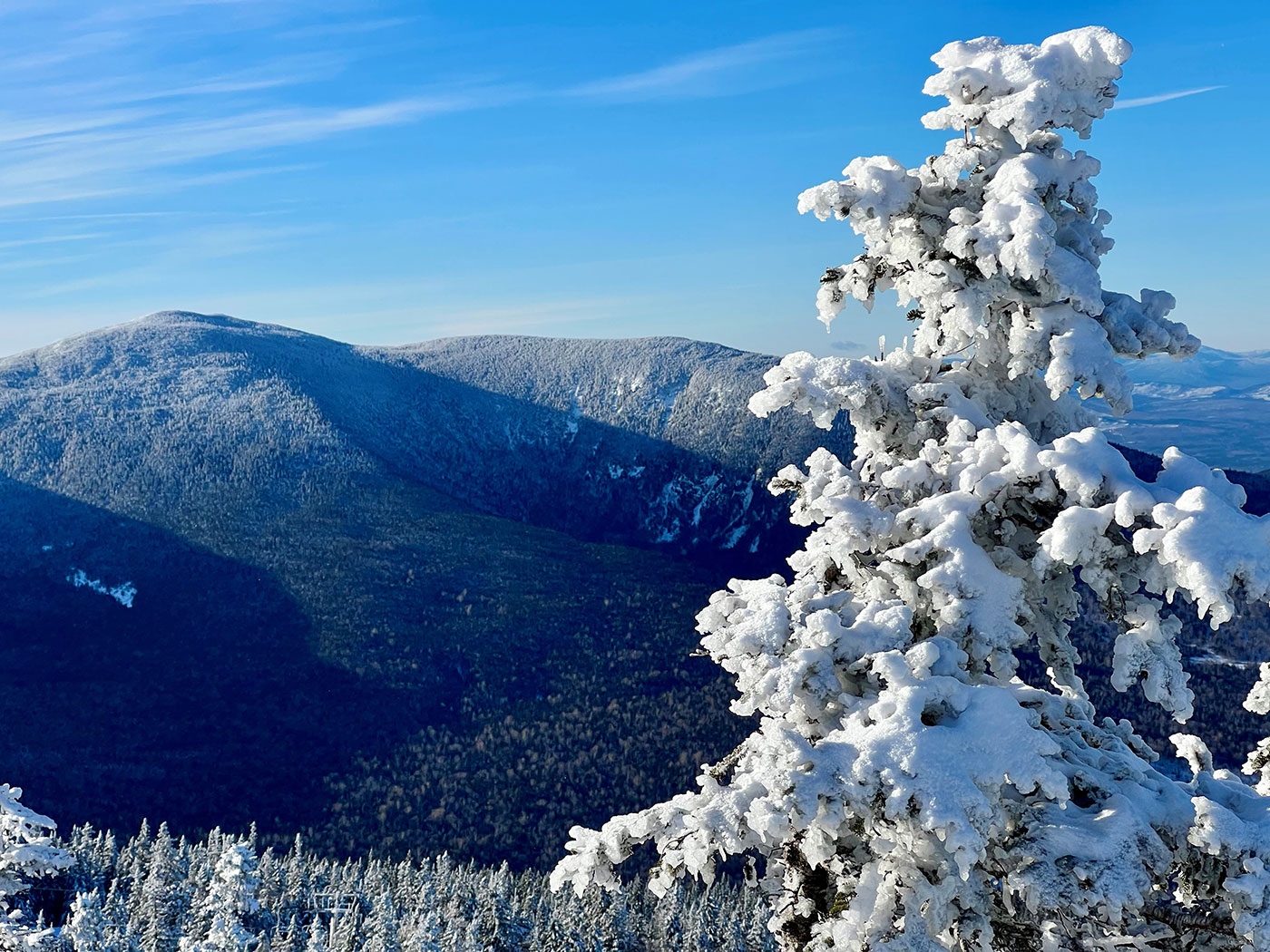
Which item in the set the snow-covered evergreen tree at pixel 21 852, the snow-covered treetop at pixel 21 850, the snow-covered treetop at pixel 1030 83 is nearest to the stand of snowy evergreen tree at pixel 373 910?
the snow-covered evergreen tree at pixel 21 852

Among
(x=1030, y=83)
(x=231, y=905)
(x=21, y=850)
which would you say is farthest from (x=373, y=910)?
(x=1030, y=83)

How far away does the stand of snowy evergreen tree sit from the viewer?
3073 inches

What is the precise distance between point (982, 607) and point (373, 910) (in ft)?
305

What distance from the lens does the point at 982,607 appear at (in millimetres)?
9781

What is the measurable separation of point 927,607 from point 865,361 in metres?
2.86

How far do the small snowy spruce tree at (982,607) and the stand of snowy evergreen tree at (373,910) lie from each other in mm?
63191

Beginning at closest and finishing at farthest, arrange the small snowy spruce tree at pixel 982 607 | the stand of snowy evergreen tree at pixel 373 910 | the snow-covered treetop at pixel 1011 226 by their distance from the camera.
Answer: the small snowy spruce tree at pixel 982 607, the snow-covered treetop at pixel 1011 226, the stand of snowy evergreen tree at pixel 373 910

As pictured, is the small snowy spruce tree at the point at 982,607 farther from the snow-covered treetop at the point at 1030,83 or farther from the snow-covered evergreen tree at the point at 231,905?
the snow-covered evergreen tree at the point at 231,905

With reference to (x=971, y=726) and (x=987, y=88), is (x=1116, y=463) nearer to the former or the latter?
(x=971, y=726)

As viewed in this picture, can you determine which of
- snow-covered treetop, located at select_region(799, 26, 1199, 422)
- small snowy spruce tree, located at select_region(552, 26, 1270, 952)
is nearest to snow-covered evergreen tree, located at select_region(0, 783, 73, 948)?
small snowy spruce tree, located at select_region(552, 26, 1270, 952)

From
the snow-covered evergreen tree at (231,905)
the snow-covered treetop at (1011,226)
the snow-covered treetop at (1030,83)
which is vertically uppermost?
the snow-covered treetop at (1030,83)

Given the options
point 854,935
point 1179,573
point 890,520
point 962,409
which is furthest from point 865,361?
point 854,935

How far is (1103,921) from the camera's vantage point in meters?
8.98

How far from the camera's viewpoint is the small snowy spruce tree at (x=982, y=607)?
8523 mm
